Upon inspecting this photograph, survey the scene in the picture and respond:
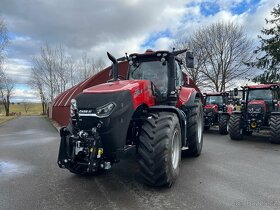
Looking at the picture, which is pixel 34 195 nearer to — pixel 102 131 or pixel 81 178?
pixel 81 178

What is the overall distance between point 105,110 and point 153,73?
2.20 meters

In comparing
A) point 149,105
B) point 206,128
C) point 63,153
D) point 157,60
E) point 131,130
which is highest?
point 157,60

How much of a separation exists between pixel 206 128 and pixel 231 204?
10.9 m

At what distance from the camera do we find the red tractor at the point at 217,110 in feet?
42.7

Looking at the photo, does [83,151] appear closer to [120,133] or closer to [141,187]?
[120,133]

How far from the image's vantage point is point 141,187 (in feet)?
15.7

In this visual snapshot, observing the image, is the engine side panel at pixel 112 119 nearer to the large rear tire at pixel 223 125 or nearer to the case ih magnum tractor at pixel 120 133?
the case ih magnum tractor at pixel 120 133

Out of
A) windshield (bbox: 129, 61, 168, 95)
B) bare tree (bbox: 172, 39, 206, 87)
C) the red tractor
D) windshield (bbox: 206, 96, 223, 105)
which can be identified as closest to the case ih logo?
windshield (bbox: 129, 61, 168, 95)

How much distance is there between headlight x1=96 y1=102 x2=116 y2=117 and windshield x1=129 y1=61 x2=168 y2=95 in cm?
194

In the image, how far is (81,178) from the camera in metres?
5.43

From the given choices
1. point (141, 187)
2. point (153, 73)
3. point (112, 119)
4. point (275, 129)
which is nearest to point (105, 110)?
point (112, 119)

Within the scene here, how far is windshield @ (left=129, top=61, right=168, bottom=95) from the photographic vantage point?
6.08 metres

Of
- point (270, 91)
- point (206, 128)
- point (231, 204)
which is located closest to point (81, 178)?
point (231, 204)

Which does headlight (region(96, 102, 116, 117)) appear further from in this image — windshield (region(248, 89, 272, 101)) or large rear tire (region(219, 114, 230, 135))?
large rear tire (region(219, 114, 230, 135))
